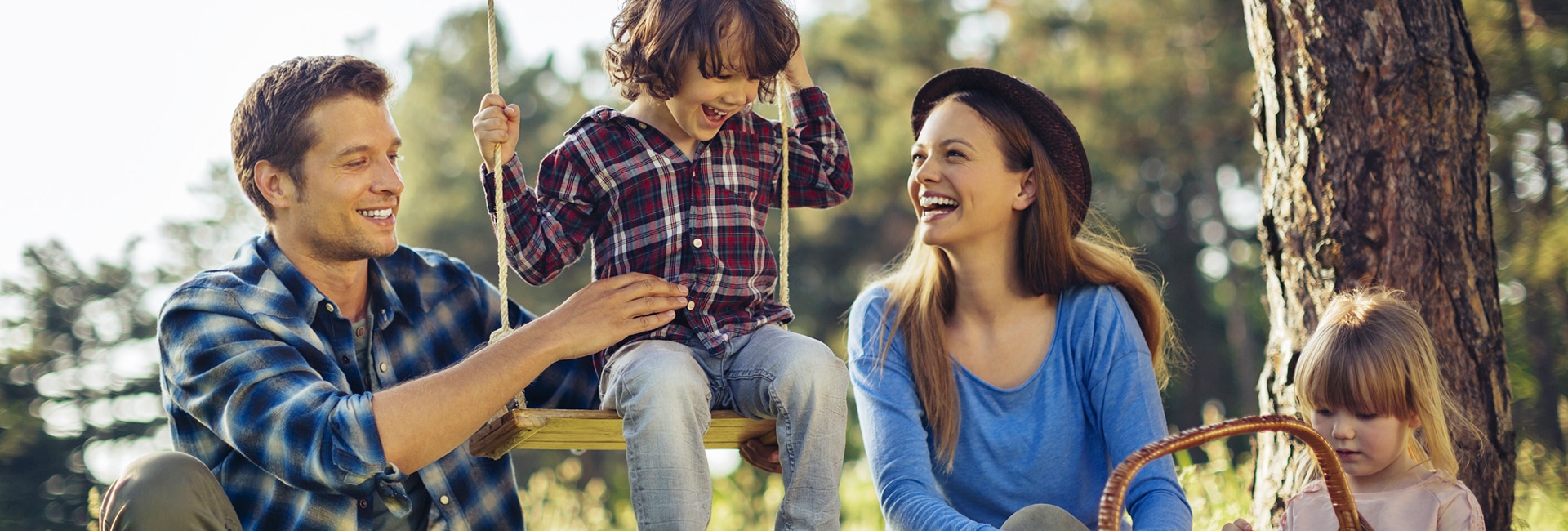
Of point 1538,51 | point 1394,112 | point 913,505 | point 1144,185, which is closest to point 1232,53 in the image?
point 1144,185

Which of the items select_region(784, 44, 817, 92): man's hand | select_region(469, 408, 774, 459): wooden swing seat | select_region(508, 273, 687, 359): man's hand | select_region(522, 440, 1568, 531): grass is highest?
select_region(784, 44, 817, 92): man's hand

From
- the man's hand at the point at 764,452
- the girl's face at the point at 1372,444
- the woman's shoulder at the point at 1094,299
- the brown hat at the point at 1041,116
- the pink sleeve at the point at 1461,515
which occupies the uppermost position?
the brown hat at the point at 1041,116

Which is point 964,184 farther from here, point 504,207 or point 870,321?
point 504,207

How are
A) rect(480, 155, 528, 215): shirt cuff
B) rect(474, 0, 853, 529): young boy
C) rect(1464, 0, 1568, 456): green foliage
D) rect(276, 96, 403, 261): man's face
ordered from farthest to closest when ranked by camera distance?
rect(1464, 0, 1568, 456): green foliage → rect(276, 96, 403, 261): man's face → rect(480, 155, 528, 215): shirt cuff → rect(474, 0, 853, 529): young boy

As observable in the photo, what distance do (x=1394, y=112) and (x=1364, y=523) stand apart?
4.03 feet

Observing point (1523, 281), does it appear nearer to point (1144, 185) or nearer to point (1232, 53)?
point (1232, 53)

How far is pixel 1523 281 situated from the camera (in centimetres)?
1073

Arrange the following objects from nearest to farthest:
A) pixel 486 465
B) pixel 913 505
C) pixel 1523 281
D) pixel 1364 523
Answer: pixel 1364 523
pixel 913 505
pixel 486 465
pixel 1523 281

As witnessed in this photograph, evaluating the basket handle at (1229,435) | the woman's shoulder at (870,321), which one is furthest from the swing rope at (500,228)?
the basket handle at (1229,435)

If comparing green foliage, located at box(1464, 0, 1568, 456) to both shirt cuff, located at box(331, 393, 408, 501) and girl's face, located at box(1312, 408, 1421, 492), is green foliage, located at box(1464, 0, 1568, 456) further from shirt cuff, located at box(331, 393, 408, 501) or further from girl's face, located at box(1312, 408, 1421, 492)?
shirt cuff, located at box(331, 393, 408, 501)

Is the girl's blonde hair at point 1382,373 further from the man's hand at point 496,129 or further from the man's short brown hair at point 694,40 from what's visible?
the man's hand at point 496,129

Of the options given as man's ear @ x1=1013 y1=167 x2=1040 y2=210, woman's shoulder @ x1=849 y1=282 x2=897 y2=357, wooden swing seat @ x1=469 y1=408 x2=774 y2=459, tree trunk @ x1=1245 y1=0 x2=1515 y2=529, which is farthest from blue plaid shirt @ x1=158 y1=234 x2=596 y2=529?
tree trunk @ x1=1245 y1=0 x2=1515 y2=529

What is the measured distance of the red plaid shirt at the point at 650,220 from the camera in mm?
2982

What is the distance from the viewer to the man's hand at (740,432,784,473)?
314 cm
